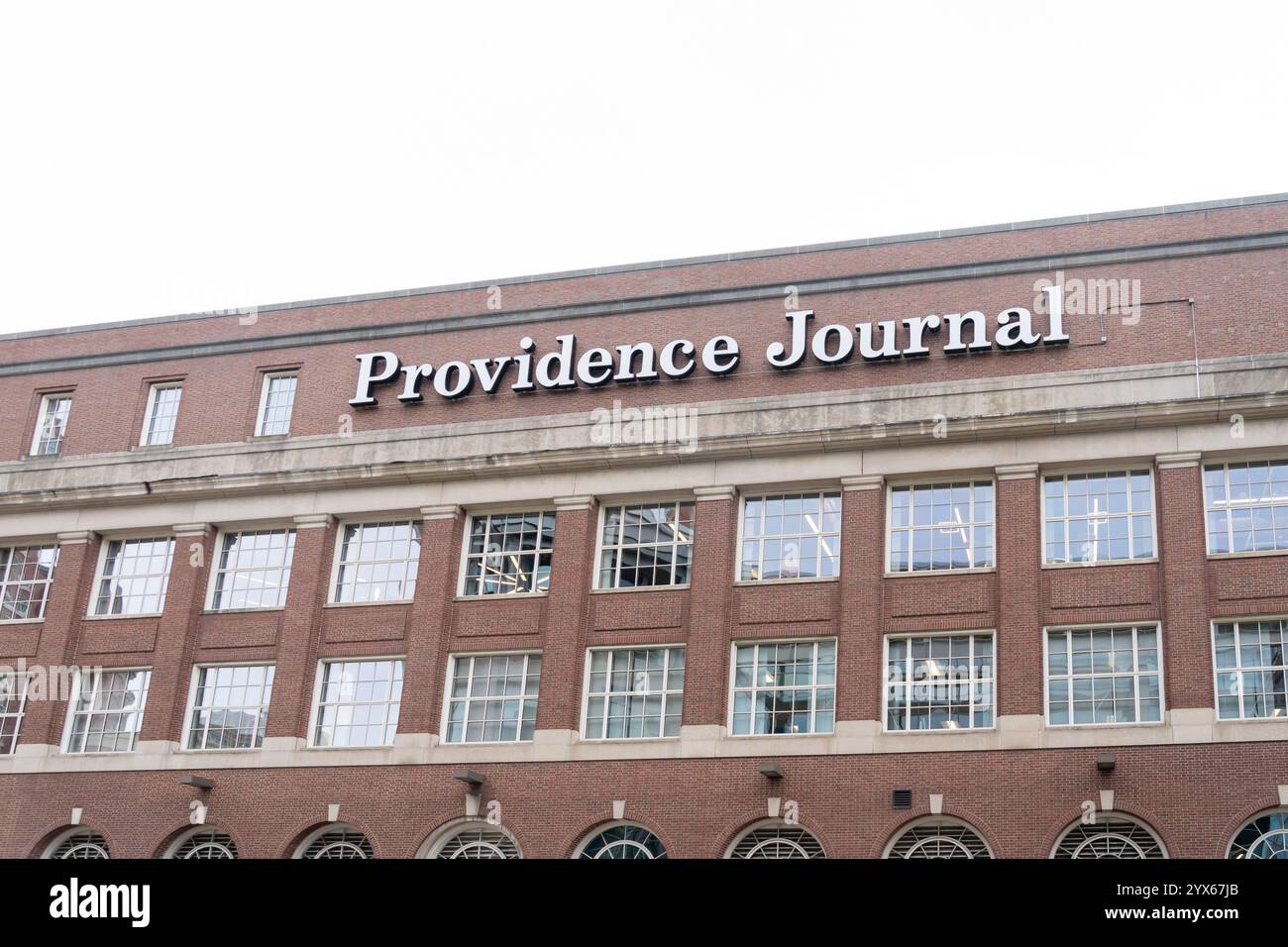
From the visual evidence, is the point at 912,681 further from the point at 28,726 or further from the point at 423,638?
the point at 28,726

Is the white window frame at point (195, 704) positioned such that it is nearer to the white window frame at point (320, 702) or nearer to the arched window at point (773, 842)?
the white window frame at point (320, 702)

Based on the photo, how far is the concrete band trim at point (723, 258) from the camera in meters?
34.1

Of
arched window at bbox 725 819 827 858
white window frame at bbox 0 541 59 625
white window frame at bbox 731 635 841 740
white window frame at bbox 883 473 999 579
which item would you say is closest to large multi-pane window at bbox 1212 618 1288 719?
white window frame at bbox 883 473 999 579

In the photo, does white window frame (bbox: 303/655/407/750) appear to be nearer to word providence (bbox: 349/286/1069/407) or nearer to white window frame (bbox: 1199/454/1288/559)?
word providence (bbox: 349/286/1069/407)

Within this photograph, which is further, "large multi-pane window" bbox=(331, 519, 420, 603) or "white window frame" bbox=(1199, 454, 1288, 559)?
"large multi-pane window" bbox=(331, 519, 420, 603)

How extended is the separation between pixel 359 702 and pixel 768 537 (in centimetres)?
982

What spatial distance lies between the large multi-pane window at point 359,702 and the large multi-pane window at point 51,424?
1094 centimetres

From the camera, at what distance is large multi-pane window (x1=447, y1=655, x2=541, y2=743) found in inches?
1368

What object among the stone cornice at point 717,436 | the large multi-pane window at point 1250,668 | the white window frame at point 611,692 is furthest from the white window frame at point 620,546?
the large multi-pane window at point 1250,668

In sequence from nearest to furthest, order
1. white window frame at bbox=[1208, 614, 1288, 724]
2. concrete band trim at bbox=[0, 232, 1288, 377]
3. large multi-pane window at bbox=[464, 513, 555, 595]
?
white window frame at bbox=[1208, 614, 1288, 724] → concrete band trim at bbox=[0, 232, 1288, 377] → large multi-pane window at bbox=[464, 513, 555, 595]

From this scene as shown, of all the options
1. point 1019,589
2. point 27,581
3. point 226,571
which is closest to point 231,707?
point 226,571

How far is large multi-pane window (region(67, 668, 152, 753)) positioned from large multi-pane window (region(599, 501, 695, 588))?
11.3 metres

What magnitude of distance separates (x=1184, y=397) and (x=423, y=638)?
657 inches
